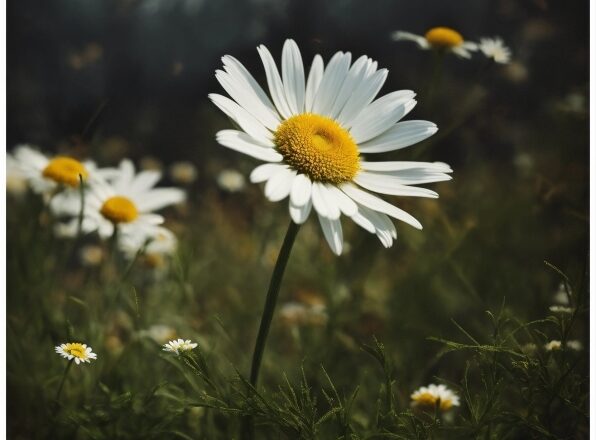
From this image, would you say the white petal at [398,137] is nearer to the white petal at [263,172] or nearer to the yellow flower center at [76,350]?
the white petal at [263,172]

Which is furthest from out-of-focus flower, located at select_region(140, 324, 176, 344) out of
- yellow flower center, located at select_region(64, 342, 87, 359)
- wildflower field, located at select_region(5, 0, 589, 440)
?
yellow flower center, located at select_region(64, 342, 87, 359)

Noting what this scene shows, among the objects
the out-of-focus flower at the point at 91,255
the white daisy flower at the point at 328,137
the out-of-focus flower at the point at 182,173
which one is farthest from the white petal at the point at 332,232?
the out-of-focus flower at the point at 182,173

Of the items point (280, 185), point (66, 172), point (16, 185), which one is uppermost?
point (16, 185)

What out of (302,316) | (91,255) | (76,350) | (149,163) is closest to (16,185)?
(91,255)

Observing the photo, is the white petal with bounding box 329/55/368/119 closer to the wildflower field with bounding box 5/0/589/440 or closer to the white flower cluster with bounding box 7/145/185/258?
the wildflower field with bounding box 5/0/589/440

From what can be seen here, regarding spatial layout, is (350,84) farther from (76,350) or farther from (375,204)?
(76,350)

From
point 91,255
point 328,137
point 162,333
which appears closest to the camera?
point 328,137

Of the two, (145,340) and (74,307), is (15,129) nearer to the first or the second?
(74,307)
